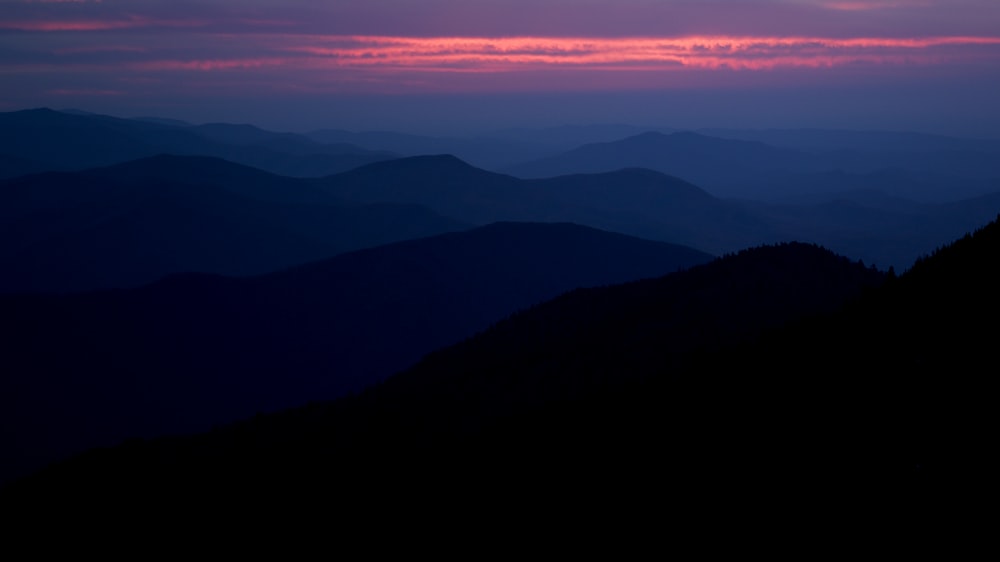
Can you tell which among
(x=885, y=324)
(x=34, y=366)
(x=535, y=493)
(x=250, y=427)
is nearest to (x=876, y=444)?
(x=885, y=324)

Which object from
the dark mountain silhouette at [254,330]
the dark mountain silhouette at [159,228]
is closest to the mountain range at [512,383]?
the dark mountain silhouette at [254,330]

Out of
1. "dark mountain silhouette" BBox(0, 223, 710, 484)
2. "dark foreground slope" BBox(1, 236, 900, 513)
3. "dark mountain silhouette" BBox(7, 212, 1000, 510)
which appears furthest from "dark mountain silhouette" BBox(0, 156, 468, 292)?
"dark mountain silhouette" BBox(7, 212, 1000, 510)

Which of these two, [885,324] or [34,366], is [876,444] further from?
[34,366]

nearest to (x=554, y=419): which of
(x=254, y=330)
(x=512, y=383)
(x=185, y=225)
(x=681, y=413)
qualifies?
(x=681, y=413)

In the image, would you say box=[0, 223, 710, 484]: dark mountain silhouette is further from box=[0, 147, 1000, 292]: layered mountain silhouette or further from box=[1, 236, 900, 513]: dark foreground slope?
box=[0, 147, 1000, 292]: layered mountain silhouette

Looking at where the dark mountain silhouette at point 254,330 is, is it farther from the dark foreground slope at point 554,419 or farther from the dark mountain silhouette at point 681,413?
the dark mountain silhouette at point 681,413
